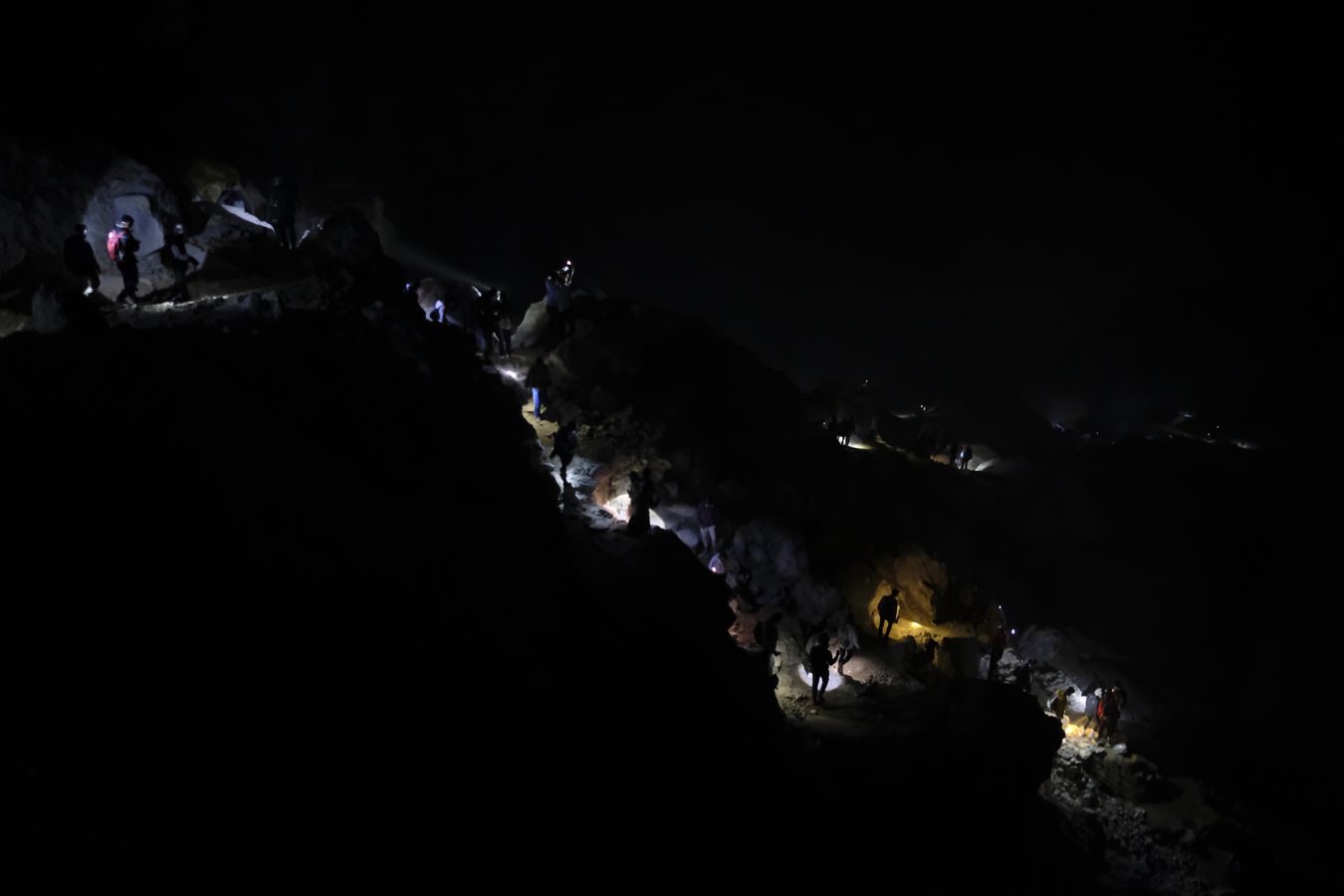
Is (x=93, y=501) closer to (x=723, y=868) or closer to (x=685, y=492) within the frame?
(x=723, y=868)

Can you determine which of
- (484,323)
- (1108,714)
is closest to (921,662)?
(1108,714)

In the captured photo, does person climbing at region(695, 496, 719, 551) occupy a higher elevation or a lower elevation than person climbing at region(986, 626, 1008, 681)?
higher

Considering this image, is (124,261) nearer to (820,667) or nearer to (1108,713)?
(820,667)

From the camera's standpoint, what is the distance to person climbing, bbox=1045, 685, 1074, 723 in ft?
68.3

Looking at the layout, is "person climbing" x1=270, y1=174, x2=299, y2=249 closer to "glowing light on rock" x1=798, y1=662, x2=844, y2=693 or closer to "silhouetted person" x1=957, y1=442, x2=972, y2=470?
"glowing light on rock" x1=798, y1=662, x2=844, y2=693

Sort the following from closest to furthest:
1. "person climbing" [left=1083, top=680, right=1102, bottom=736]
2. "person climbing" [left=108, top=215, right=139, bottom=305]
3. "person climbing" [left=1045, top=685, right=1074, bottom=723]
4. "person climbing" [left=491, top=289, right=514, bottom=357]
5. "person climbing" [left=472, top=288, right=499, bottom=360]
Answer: "person climbing" [left=108, top=215, right=139, bottom=305] < "person climbing" [left=1045, top=685, right=1074, bottom=723] < "person climbing" [left=1083, top=680, right=1102, bottom=736] < "person climbing" [left=472, top=288, right=499, bottom=360] < "person climbing" [left=491, top=289, right=514, bottom=357]

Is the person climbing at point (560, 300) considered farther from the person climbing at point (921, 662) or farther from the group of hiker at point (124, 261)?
the person climbing at point (921, 662)

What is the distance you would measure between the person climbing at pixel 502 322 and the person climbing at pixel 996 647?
19513 mm

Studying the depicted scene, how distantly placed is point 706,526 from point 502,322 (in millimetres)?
10856

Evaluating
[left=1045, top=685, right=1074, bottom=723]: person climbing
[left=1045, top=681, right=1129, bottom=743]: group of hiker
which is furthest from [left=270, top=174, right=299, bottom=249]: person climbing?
[left=1045, top=685, right=1074, bottom=723]: person climbing

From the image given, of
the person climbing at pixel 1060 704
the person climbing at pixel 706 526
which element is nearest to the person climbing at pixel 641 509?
the person climbing at pixel 706 526

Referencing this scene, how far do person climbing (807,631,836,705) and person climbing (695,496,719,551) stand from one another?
485 centimetres

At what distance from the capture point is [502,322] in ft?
78.6

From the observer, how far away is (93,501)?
6.84 m
